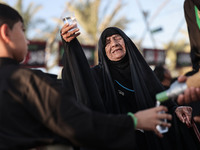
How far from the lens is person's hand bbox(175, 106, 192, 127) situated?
264 centimetres

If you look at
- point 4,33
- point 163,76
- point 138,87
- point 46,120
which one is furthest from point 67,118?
point 163,76

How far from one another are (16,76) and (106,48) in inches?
77.6

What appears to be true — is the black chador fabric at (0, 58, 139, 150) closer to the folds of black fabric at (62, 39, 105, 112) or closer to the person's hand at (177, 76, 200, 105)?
the person's hand at (177, 76, 200, 105)

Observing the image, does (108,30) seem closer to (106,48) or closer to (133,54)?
(106,48)

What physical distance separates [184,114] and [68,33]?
5.11 feet

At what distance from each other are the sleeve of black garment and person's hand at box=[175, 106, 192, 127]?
146 cm

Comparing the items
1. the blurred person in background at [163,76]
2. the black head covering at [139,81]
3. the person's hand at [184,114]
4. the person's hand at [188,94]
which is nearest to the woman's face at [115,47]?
the black head covering at [139,81]

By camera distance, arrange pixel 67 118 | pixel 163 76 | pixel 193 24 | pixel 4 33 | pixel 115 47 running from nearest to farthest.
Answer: pixel 67 118 → pixel 4 33 → pixel 193 24 → pixel 115 47 → pixel 163 76

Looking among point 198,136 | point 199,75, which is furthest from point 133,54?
point 199,75

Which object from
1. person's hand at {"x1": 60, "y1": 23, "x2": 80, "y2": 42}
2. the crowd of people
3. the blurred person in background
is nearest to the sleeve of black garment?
the crowd of people

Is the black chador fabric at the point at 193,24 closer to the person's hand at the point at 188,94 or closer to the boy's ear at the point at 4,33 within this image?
the person's hand at the point at 188,94

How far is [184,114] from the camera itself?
2693mm

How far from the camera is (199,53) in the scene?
98.6 inches

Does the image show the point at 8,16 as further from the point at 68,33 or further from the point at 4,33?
the point at 68,33
